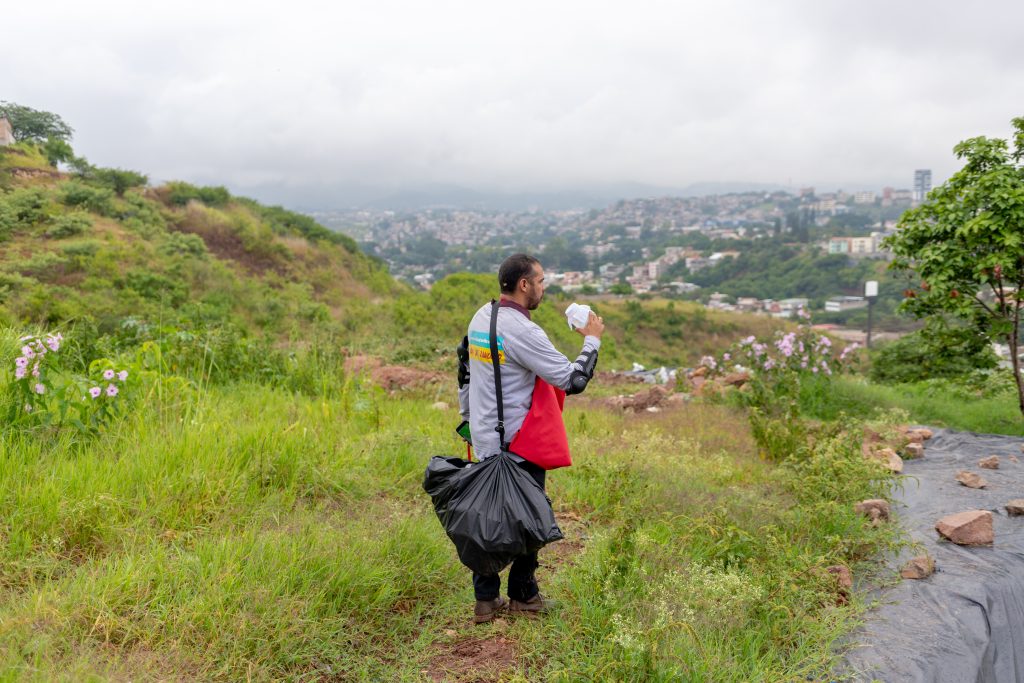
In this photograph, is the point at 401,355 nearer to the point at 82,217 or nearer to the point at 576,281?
the point at 82,217

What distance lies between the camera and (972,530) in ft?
13.7

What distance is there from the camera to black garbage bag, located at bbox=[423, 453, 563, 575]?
2658 millimetres

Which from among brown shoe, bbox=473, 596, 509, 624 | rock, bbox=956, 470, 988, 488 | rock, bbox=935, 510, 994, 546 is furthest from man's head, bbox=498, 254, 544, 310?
rock, bbox=956, 470, 988, 488

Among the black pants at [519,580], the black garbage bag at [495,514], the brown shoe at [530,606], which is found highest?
the black garbage bag at [495,514]

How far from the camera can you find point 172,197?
23.3m

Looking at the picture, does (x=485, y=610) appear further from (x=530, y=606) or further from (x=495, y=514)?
(x=495, y=514)

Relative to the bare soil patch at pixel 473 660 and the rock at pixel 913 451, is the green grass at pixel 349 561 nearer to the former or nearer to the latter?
the bare soil patch at pixel 473 660

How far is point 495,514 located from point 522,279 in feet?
3.28

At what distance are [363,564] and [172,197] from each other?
78.1 ft

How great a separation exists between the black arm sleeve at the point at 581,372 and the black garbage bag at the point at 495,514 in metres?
0.42

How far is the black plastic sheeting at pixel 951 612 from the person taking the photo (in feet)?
10.2

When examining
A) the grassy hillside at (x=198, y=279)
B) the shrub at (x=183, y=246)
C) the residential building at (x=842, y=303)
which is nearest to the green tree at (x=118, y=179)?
the grassy hillside at (x=198, y=279)

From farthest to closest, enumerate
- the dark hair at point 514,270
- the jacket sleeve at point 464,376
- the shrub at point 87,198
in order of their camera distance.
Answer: the shrub at point 87,198 → the jacket sleeve at point 464,376 → the dark hair at point 514,270

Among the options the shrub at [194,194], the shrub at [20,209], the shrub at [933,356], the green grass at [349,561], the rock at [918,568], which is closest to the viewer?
the green grass at [349,561]
